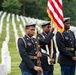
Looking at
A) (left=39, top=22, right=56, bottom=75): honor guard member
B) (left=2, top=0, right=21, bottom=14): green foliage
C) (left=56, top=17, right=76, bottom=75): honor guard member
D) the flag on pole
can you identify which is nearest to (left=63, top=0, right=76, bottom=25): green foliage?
(left=2, top=0, right=21, bottom=14): green foliage

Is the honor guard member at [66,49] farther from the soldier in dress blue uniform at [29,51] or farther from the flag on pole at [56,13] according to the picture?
the soldier in dress blue uniform at [29,51]

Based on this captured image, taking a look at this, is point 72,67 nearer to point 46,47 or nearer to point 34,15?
point 46,47

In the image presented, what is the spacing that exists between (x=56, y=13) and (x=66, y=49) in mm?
893

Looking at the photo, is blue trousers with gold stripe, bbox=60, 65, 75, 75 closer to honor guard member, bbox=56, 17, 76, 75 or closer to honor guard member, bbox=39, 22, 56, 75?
honor guard member, bbox=56, 17, 76, 75

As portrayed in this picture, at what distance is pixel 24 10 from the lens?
9150 centimetres

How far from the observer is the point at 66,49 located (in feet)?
33.2

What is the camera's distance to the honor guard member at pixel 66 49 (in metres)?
10.1

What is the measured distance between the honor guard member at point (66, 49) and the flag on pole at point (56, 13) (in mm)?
152

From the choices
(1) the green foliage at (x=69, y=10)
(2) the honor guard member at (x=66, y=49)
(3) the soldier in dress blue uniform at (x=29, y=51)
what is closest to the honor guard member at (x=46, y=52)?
(2) the honor guard member at (x=66, y=49)

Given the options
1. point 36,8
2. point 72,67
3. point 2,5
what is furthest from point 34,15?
point 72,67

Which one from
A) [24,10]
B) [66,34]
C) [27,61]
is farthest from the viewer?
[24,10]

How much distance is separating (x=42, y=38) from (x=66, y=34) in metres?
0.85

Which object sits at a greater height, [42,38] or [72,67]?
[42,38]

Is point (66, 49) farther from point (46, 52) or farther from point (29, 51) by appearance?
point (29, 51)
